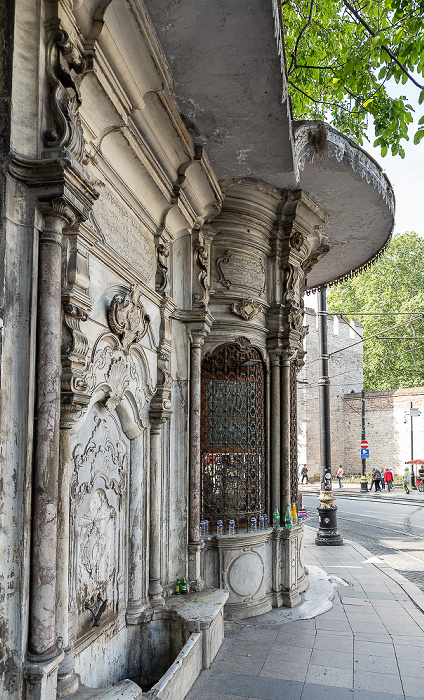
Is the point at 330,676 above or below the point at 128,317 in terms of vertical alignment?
below

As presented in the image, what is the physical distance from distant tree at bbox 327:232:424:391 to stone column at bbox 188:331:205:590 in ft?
99.8

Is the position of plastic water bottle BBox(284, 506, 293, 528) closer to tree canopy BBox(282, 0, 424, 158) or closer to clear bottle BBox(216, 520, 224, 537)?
clear bottle BBox(216, 520, 224, 537)

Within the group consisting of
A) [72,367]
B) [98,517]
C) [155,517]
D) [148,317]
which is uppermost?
[148,317]

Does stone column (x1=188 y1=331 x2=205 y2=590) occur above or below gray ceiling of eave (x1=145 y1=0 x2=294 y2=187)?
below

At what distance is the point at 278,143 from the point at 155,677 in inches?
191

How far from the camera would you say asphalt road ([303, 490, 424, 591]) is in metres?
10.5

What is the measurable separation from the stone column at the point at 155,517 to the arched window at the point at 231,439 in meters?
1.53

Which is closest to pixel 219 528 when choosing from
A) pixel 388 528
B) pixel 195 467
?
pixel 195 467

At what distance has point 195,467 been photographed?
6008 millimetres

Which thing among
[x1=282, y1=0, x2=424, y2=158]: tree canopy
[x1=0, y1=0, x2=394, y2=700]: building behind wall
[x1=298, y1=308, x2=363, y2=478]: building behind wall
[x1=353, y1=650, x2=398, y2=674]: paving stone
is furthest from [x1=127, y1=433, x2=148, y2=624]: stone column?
[x1=298, y1=308, x2=363, y2=478]: building behind wall

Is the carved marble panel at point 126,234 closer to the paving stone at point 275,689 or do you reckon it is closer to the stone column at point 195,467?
the stone column at point 195,467

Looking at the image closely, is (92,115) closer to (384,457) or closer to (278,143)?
(278,143)

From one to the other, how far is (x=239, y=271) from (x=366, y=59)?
2.69 metres

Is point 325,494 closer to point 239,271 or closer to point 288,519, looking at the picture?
point 288,519
